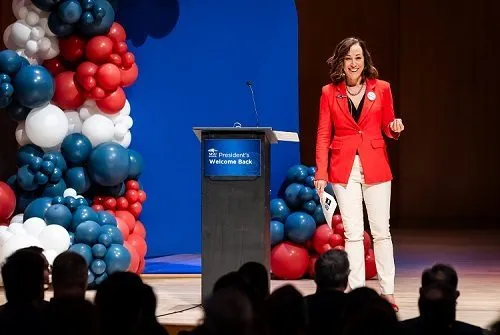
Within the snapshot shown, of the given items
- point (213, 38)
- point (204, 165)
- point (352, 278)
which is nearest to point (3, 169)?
point (213, 38)

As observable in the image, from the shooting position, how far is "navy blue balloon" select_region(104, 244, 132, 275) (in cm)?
655

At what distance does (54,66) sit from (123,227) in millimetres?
1224

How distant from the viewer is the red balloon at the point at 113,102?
23.0 feet

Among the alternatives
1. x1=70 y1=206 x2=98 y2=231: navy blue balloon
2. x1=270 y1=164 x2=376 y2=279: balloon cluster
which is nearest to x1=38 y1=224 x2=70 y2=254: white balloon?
x1=70 y1=206 x2=98 y2=231: navy blue balloon

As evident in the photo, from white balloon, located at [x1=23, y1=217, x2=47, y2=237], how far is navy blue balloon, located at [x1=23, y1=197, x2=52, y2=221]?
3.5 inches

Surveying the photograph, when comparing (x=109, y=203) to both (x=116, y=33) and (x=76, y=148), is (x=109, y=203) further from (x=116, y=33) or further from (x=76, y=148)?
(x=116, y=33)

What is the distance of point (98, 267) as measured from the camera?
6.51m

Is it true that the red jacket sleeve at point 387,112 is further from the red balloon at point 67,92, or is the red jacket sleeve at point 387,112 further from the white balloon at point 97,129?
the red balloon at point 67,92

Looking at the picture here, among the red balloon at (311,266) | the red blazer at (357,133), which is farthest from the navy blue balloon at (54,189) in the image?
the red blazer at (357,133)

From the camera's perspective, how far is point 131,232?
725cm

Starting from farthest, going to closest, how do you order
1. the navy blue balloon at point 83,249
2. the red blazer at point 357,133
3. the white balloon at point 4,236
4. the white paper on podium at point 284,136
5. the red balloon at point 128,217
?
1. the red balloon at point 128,217
2. the white balloon at point 4,236
3. the navy blue balloon at point 83,249
4. the white paper on podium at point 284,136
5. the red blazer at point 357,133

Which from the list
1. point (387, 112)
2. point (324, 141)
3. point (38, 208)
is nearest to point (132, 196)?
point (38, 208)

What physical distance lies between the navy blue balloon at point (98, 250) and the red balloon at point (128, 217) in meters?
0.60

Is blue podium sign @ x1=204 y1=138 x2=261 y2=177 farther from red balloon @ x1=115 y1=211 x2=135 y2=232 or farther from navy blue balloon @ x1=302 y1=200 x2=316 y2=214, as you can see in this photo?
red balloon @ x1=115 y1=211 x2=135 y2=232
